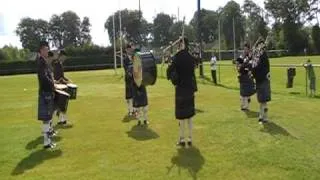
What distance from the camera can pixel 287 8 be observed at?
124m

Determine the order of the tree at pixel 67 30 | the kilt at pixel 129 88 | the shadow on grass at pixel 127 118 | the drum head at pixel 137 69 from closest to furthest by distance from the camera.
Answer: the drum head at pixel 137 69
the shadow on grass at pixel 127 118
the kilt at pixel 129 88
the tree at pixel 67 30

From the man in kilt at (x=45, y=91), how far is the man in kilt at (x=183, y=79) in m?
2.70

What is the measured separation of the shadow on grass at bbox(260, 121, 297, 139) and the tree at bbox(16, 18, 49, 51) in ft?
424

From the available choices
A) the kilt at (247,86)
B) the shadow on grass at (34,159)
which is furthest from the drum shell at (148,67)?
the kilt at (247,86)

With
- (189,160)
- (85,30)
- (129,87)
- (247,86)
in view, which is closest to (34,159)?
(189,160)

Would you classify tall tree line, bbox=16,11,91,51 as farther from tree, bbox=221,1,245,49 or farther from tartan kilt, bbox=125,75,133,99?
tartan kilt, bbox=125,75,133,99

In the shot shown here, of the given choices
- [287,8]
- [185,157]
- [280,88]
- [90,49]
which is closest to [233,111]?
[185,157]

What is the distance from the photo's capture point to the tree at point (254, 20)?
404 ft

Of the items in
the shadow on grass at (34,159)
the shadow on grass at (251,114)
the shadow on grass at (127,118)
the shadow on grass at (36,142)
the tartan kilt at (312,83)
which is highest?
the tartan kilt at (312,83)

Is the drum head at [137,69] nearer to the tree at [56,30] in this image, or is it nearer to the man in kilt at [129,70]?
the man in kilt at [129,70]

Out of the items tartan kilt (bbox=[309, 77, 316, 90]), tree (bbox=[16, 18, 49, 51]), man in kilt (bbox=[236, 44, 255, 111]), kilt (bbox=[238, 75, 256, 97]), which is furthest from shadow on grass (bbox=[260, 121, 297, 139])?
tree (bbox=[16, 18, 49, 51])

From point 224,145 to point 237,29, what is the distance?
126850mm

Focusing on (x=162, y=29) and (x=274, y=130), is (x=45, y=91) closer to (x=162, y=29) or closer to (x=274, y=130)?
(x=274, y=130)

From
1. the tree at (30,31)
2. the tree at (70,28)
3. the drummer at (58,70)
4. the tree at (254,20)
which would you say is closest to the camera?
the drummer at (58,70)
